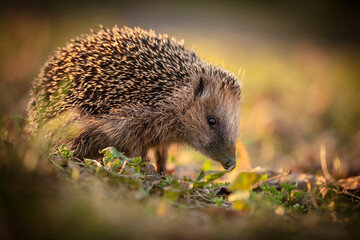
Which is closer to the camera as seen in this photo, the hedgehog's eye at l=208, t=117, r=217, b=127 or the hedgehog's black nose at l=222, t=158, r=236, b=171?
the hedgehog's black nose at l=222, t=158, r=236, b=171

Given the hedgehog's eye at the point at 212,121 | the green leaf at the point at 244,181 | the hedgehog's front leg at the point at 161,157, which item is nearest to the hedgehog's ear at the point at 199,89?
the hedgehog's eye at the point at 212,121

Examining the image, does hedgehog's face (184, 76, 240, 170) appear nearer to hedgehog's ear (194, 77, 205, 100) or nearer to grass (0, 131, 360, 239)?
hedgehog's ear (194, 77, 205, 100)

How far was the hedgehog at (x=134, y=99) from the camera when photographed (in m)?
4.58

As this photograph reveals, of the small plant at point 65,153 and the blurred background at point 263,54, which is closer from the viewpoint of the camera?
the small plant at point 65,153

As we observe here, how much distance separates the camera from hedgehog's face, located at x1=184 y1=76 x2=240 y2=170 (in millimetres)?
4914

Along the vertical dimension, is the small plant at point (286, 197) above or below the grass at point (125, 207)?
above

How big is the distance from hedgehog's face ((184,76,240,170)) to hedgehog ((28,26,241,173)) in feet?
0.05

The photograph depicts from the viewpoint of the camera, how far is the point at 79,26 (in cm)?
1345

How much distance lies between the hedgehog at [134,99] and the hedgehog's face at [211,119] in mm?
14

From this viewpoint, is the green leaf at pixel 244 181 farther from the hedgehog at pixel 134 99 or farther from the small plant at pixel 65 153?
the small plant at pixel 65 153

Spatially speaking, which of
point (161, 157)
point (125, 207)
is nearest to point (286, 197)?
point (125, 207)

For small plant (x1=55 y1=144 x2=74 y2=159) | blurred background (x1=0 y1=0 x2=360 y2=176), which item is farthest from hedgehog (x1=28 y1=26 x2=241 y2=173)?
small plant (x1=55 y1=144 x2=74 y2=159)

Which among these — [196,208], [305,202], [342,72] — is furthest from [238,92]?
[342,72]

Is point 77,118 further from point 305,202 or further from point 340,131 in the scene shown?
point 340,131
